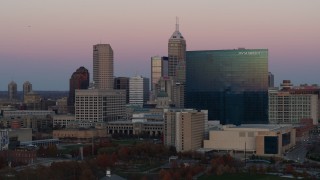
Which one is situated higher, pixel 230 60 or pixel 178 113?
pixel 230 60

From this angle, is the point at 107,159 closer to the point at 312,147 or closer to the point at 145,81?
the point at 312,147

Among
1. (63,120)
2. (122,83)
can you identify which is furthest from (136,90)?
(63,120)

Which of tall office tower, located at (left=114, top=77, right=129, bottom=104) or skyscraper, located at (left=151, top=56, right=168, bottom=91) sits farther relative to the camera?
skyscraper, located at (left=151, top=56, right=168, bottom=91)

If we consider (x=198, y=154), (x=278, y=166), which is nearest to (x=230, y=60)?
(x=198, y=154)

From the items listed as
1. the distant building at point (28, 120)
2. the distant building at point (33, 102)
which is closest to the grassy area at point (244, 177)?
the distant building at point (28, 120)

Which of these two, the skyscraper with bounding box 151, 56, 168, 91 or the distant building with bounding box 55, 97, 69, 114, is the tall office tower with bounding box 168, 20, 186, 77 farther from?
the distant building with bounding box 55, 97, 69, 114

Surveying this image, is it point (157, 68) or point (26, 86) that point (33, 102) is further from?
point (157, 68)

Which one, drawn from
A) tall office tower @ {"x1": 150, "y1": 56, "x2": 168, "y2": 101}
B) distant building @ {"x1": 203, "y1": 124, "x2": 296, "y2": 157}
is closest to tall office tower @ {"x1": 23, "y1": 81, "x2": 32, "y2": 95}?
tall office tower @ {"x1": 150, "y1": 56, "x2": 168, "y2": 101}
